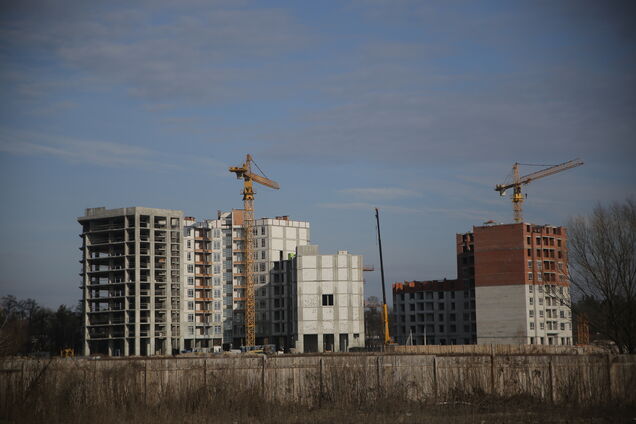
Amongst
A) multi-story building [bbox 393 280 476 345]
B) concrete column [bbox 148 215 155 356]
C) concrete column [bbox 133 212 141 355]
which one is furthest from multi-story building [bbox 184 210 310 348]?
multi-story building [bbox 393 280 476 345]

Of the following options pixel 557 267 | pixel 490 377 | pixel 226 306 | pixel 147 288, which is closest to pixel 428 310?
pixel 557 267

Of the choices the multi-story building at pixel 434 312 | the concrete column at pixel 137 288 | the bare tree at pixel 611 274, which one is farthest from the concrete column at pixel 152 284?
the bare tree at pixel 611 274

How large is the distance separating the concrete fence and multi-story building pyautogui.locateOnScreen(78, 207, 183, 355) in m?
122

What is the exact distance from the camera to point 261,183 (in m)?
194

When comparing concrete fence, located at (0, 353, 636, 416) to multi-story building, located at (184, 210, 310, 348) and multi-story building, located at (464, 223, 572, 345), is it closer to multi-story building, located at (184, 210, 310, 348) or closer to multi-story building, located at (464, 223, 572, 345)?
multi-story building, located at (464, 223, 572, 345)

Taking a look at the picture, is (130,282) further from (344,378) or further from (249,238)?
(344,378)

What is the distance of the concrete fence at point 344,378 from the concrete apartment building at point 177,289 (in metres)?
121

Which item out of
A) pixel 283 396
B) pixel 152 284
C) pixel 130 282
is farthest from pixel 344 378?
pixel 152 284

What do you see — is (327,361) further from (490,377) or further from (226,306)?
(226,306)

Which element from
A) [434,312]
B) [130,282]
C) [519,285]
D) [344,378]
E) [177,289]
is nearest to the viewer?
[344,378]

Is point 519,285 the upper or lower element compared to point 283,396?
upper

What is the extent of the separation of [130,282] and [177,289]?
12.3 m

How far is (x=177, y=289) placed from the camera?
533ft

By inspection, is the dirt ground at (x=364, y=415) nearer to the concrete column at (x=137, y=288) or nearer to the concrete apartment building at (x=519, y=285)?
the concrete apartment building at (x=519, y=285)
